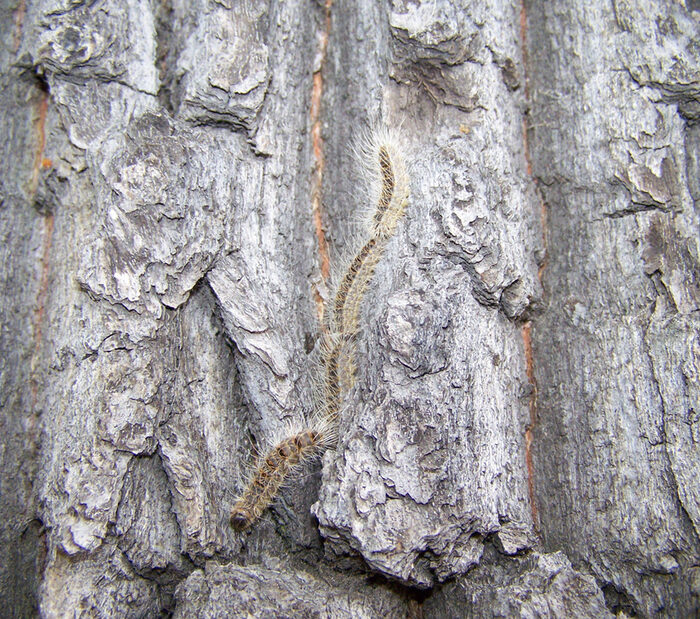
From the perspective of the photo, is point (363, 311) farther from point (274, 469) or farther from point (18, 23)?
point (18, 23)

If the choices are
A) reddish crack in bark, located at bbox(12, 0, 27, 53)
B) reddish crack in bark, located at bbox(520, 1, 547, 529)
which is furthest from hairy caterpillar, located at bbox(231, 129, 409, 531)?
reddish crack in bark, located at bbox(12, 0, 27, 53)

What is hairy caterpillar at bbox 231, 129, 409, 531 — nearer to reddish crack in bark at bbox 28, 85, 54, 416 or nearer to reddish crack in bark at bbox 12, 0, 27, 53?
reddish crack in bark at bbox 28, 85, 54, 416

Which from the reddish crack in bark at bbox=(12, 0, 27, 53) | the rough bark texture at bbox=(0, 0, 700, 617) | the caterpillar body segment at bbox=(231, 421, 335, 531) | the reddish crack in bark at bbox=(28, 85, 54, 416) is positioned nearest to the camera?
the rough bark texture at bbox=(0, 0, 700, 617)

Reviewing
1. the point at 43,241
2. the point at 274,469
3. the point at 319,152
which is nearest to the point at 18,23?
the point at 43,241

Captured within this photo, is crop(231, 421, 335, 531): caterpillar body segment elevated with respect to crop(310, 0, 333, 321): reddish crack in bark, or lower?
lower

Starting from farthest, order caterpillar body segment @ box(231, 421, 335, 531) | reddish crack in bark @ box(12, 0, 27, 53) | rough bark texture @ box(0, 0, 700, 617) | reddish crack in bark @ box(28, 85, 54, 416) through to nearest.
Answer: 1. reddish crack in bark @ box(12, 0, 27, 53)
2. reddish crack in bark @ box(28, 85, 54, 416)
3. caterpillar body segment @ box(231, 421, 335, 531)
4. rough bark texture @ box(0, 0, 700, 617)

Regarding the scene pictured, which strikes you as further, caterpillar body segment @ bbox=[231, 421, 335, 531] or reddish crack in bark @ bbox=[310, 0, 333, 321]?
reddish crack in bark @ bbox=[310, 0, 333, 321]

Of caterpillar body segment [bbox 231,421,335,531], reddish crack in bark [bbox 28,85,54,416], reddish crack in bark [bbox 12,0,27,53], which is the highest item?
reddish crack in bark [bbox 12,0,27,53]

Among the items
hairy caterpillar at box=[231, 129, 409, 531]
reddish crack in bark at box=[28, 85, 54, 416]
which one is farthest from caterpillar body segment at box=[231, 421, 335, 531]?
reddish crack in bark at box=[28, 85, 54, 416]
